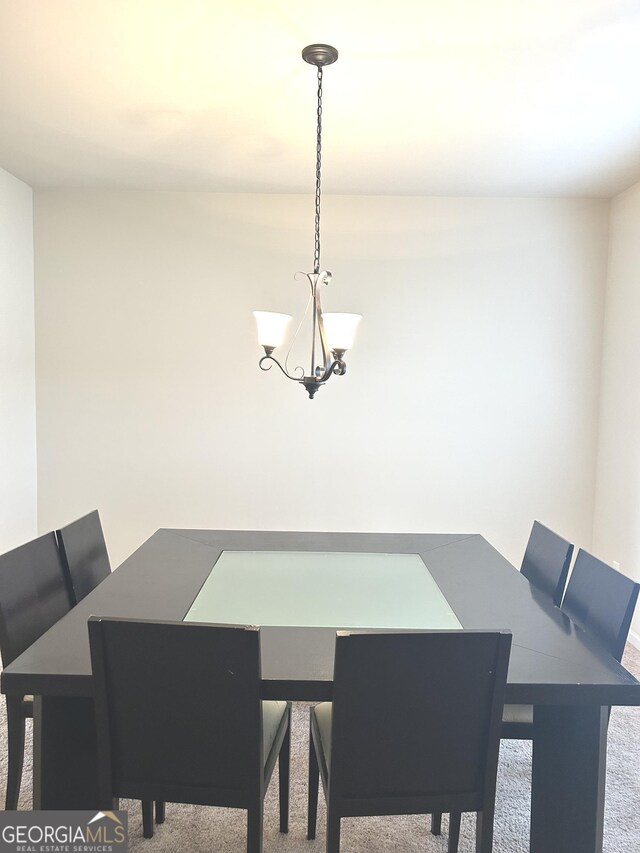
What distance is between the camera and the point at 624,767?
2189mm

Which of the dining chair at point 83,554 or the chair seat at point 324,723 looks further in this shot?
the dining chair at point 83,554

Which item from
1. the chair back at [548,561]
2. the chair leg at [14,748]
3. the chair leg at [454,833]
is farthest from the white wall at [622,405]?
the chair leg at [14,748]

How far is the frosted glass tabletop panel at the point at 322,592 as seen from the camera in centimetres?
170

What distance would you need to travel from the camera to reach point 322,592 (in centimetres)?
192

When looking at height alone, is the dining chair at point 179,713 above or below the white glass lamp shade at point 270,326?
below

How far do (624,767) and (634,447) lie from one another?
5.37 feet

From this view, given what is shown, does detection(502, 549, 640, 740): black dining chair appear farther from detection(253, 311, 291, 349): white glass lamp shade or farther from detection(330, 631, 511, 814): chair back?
detection(253, 311, 291, 349): white glass lamp shade

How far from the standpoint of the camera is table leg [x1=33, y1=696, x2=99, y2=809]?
5.02 feet

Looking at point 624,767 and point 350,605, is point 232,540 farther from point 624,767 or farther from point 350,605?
point 624,767

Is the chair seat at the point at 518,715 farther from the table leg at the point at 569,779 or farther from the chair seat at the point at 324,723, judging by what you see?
the chair seat at the point at 324,723

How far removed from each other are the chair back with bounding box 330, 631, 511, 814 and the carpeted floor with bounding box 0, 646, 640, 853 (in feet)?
2.00

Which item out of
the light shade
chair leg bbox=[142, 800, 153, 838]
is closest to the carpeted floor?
chair leg bbox=[142, 800, 153, 838]

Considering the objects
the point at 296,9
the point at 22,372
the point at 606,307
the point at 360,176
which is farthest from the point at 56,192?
the point at 606,307

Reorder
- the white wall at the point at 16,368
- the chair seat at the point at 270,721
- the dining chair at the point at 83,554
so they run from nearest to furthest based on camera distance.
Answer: the chair seat at the point at 270,721
the dining chair at the point at 83,554
the white wall at the point at 16,368
